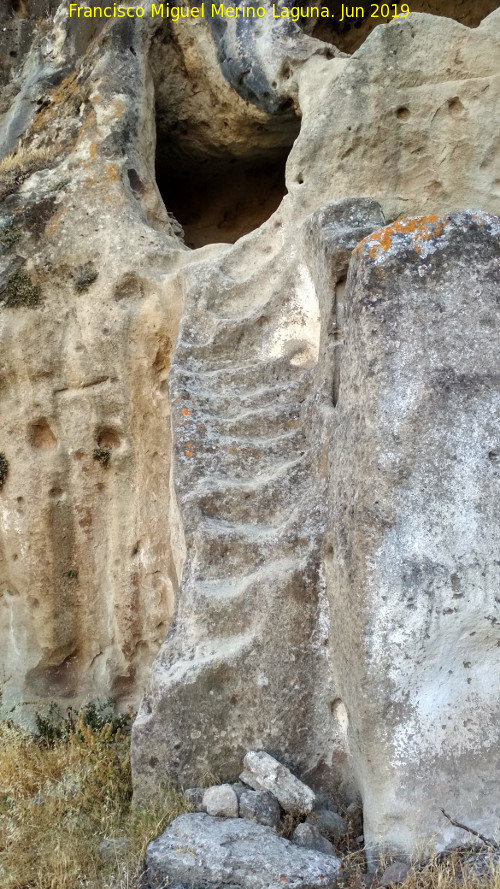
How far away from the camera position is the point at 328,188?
5926 millimetres

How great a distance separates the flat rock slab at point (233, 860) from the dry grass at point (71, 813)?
0.47 ft

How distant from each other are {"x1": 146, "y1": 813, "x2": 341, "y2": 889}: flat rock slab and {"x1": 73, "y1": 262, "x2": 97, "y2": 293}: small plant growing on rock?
370cm

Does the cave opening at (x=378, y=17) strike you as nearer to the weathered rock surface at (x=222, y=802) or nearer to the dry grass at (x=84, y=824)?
the dry grass at (x=84, y=824)

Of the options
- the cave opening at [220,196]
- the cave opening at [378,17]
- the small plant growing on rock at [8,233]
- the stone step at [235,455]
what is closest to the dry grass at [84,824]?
the stone step at [235,455]

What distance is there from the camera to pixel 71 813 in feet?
13.6

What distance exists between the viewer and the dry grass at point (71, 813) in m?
3.60

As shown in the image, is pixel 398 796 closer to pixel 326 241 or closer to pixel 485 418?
pixel 485 418

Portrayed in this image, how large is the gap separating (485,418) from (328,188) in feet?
9.03

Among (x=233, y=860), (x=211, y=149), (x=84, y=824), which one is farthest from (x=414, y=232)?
(x=211, y=149)

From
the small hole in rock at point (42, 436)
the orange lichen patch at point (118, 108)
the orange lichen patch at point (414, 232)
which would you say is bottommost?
the small hole in rock at point (42, 436)

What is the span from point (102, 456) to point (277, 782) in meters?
2.76

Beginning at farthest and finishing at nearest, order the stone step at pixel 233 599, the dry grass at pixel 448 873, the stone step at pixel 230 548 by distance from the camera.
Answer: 1. the stone step at pixel 230 548
2. the stone step at pixel 233 599
3. the dry grass at pixel 448 873

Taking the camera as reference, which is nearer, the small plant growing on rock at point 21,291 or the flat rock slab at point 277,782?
the flat rock slab at point 277,782

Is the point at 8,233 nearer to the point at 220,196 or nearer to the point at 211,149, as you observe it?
the point at 211,149
